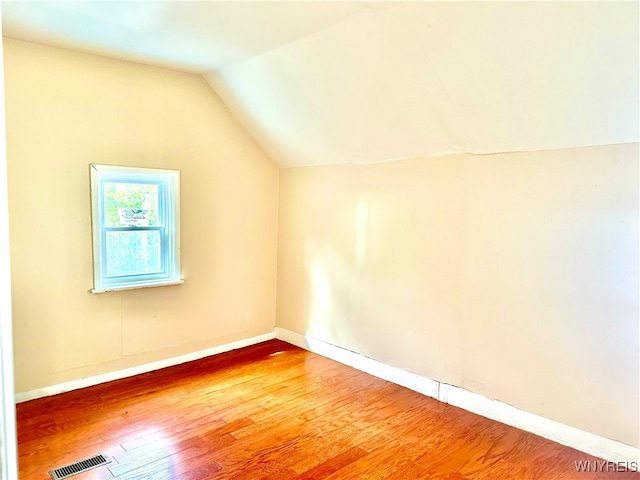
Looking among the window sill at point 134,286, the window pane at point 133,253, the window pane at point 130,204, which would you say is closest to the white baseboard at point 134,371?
the window sill at point 134,286

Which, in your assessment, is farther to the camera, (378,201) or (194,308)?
(194,308)

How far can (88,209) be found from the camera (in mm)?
3205

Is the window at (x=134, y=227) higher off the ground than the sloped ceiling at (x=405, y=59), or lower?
lower

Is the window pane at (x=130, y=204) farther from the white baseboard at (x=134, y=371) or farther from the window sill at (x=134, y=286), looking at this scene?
the white baseboard at (x=134, y=371)

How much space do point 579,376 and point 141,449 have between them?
2.51m

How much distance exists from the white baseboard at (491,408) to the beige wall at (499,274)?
0.05 meters

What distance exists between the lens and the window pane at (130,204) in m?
3.31

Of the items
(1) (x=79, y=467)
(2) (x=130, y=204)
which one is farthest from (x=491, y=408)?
(2) (x=130, y=204)

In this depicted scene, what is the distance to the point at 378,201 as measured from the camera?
3498mm

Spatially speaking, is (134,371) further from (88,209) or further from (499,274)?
(499,274)

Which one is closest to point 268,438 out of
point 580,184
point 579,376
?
point 579,376

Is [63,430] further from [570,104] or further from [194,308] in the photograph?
[570,104]

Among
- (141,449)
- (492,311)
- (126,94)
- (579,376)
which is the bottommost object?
(141,449)

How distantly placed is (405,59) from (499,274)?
4.74ft
